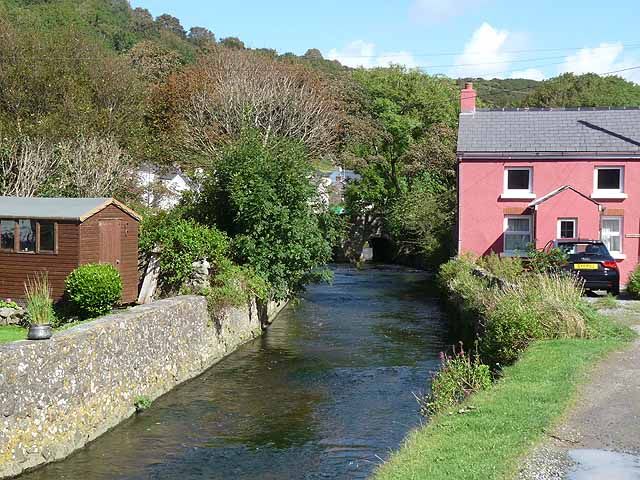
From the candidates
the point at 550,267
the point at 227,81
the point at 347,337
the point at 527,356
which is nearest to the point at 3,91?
the point at 227,81

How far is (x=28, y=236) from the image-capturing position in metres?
20.5

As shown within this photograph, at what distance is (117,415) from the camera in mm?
14188

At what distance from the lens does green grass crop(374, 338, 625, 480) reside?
7.95 metres

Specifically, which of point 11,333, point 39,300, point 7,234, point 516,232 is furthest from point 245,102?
point 11,333

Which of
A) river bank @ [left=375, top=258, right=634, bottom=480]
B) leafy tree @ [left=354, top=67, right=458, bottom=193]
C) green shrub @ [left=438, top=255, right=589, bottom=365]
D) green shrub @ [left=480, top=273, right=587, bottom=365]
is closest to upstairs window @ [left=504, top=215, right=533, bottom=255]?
river bank @ [left=375, top=258, right=634, bottom=480]

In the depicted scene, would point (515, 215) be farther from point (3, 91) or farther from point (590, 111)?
point (3, 91)

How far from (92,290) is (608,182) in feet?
73.0

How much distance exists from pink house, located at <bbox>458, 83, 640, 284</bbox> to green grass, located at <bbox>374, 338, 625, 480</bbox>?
19.0 m

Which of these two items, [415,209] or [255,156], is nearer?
[255,156]

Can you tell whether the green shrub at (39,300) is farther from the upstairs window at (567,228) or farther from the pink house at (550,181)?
the upstairs window at (567,228)

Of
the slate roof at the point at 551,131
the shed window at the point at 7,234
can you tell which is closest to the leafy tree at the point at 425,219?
the slate roof at the point at 551,131

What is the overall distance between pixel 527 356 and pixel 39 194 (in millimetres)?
21576

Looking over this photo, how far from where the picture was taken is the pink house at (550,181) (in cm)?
3133

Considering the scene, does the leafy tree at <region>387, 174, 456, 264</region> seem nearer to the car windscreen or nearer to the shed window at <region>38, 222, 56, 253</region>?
the car windscreen
